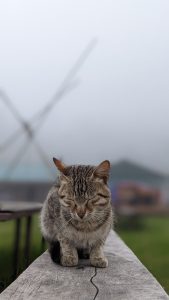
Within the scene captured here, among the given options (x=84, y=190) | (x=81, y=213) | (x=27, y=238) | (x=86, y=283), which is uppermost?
(x=84, y=190)

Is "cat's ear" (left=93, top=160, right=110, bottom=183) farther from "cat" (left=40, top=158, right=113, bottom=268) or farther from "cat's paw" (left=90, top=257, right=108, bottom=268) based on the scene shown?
"cat's paw" (left=90, top=257, right=108, bottom=268)

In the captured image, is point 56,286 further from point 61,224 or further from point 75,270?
point 61,224

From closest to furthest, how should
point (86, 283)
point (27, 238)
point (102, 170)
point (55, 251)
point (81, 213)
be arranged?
point (86, 283), point (81, 213), point (102, 170), point (55, 251), point (27, 238)

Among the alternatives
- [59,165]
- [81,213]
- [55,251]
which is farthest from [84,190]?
[55,251]

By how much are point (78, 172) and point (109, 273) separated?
0.63m

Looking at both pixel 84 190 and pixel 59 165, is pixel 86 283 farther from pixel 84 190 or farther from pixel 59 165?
pixel 59 165

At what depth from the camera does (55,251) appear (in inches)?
134

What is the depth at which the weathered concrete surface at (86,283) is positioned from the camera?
7.69 feet

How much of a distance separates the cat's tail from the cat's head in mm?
357

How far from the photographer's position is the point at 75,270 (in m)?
3.02

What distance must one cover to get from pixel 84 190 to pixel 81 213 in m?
0.14

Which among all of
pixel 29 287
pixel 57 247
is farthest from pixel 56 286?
pixel 57 247

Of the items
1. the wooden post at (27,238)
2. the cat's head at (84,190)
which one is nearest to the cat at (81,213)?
the cat's head at (84,190)

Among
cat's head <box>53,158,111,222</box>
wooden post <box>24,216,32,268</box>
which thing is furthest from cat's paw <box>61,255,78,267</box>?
wooden post <box>24,216,32,268</box>
